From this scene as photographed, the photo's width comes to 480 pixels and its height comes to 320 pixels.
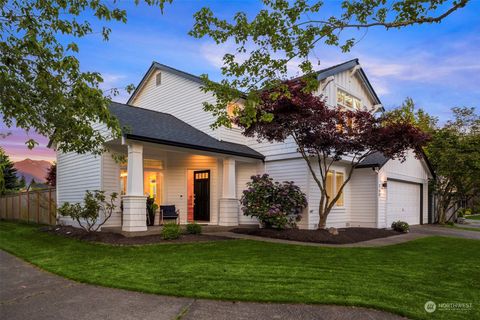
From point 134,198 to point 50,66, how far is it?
18.9 feet

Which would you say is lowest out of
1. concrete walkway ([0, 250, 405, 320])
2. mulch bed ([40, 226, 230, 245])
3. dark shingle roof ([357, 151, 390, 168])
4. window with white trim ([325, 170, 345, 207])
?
mulch bed ([40, 226, 230, 245])

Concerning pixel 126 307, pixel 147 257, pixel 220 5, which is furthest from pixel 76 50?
pixel 147 257

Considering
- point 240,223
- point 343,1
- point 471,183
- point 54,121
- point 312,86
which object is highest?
point 343,1

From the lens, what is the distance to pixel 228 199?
14.1 meters

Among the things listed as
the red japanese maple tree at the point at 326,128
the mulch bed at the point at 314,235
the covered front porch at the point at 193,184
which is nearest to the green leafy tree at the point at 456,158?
the red japanese maple tree at the point at 326,128

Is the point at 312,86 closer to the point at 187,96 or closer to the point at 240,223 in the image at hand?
the point at 240,223

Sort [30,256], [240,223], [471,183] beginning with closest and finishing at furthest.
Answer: [30,256] → [240,223] → [471,183]

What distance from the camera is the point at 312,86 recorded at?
6.71 metres

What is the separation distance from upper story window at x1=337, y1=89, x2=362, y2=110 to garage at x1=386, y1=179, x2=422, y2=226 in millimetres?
4145

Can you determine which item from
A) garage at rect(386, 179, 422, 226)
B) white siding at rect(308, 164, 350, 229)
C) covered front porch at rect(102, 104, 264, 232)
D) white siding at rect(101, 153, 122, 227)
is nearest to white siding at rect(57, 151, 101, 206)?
white siding at rect(101, 153, 122, 227)

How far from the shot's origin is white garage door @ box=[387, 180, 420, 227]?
1769 cm

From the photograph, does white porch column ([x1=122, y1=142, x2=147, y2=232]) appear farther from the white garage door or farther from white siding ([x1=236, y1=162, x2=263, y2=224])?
the white garage door

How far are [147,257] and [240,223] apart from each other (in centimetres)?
772

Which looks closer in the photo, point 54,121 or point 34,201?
point 54,121
